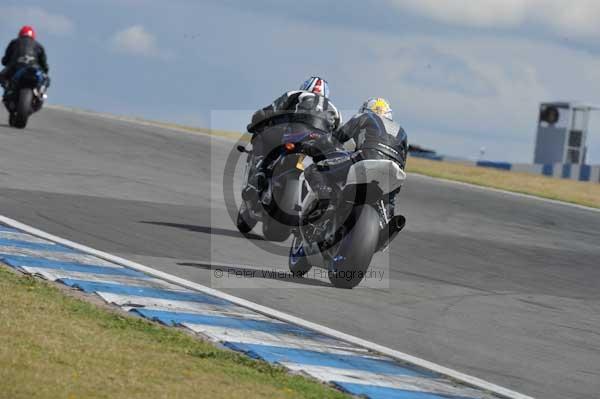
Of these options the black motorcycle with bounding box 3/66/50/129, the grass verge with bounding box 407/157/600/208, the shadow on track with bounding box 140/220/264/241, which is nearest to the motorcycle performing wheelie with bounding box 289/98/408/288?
the shadow on track with bounding box 140/220/264/241

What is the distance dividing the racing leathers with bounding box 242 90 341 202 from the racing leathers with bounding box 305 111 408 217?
5.20ft

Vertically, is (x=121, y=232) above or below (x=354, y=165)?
below

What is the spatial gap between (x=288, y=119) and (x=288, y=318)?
3.60m

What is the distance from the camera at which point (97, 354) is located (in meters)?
5.95

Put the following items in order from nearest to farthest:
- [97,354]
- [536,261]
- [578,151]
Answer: [97,354] < [536,261] < [578,151]

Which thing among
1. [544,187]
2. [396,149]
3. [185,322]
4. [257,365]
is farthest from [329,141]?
[544,187]

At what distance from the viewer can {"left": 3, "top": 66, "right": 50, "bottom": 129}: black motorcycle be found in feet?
63.5

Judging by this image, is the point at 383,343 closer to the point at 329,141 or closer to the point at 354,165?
the point at 354,165

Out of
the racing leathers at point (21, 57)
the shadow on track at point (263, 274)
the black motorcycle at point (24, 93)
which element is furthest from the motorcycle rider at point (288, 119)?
the racing leathers at point (21, 57)

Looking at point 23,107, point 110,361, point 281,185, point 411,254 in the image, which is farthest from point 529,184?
point 110,361

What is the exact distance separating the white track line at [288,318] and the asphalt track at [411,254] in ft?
0.53

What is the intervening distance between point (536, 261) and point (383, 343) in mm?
6109

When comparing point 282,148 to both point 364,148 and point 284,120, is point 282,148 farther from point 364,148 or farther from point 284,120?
point 364,148

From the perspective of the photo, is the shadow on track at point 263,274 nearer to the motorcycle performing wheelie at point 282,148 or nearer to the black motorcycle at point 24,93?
the motorcycle performing wheelie at point 282,148
